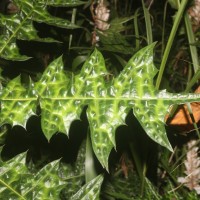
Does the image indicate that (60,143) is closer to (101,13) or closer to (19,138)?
(19,138)

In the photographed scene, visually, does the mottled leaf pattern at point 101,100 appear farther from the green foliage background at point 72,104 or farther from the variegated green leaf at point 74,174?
the variegated green leaf at point 74,174

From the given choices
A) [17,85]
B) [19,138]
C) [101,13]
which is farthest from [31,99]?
[101,13]

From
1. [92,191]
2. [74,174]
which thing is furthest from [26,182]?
[74,174]

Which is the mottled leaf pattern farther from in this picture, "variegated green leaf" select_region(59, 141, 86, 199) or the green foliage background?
"variegated green leaf" select_region(59, 141, 86, 199)

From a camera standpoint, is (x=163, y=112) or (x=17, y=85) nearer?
(x=163, y=112)

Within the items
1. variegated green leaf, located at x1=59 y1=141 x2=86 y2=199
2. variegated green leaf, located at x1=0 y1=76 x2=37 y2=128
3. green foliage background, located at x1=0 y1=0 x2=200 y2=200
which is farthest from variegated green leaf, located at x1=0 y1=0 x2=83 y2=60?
variegated green leaf, located at x1=59 y1=141 x2=86 y2=199

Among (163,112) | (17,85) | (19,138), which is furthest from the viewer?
(19,138)

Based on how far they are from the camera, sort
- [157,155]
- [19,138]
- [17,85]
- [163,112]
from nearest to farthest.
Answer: [163,112] < [17,85] < [19,138] < [157,155]
